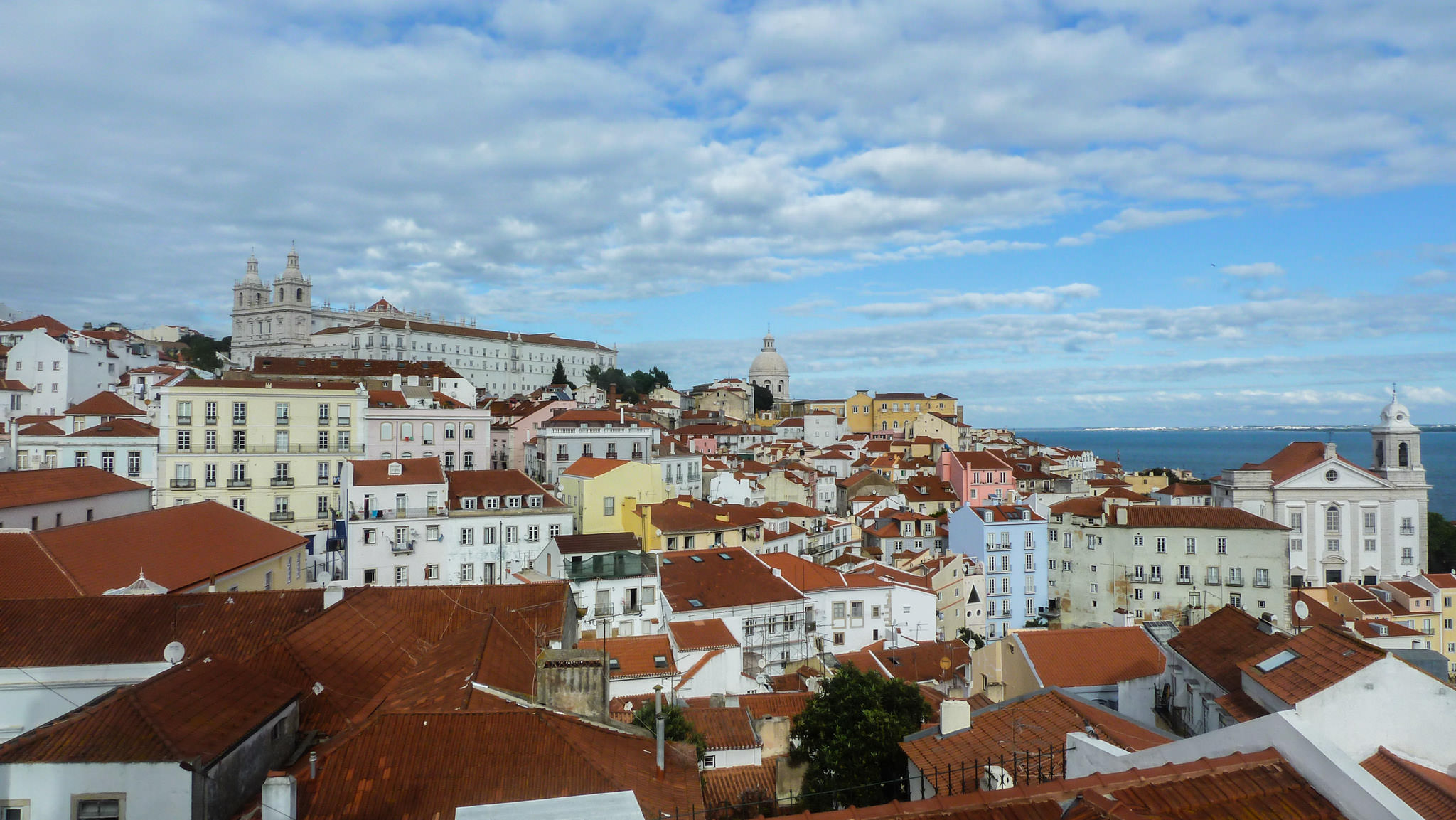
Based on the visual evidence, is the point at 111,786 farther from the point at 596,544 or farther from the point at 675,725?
the point at 596,544

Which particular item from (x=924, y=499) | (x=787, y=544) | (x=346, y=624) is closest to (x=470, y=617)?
(x=346, y=624)

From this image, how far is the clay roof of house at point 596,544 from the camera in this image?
1125 inches

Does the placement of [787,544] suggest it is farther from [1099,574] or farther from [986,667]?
[986,667]

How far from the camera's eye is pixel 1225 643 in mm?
11773

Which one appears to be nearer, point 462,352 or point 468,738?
point 468,738

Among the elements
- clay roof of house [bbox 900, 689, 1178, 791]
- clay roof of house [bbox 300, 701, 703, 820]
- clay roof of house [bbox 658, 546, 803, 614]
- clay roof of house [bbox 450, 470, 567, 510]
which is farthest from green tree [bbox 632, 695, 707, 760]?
clay roof of house [bbox 450, 470, 567, 510]

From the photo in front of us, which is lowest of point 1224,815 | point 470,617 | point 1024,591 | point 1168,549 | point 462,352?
point 1024,591

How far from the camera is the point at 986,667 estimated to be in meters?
18.7

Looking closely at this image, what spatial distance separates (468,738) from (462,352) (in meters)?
102

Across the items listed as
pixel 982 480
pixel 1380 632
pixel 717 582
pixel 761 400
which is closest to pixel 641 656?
pixel 717 582

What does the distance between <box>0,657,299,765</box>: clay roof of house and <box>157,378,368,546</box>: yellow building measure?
31982 mm

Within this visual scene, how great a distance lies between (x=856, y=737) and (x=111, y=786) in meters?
11.1

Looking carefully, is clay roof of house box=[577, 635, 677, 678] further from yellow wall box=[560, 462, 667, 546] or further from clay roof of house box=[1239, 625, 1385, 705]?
clay roof of house box=[1239, 625, 1385, 705]

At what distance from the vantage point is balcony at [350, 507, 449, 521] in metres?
31.5
